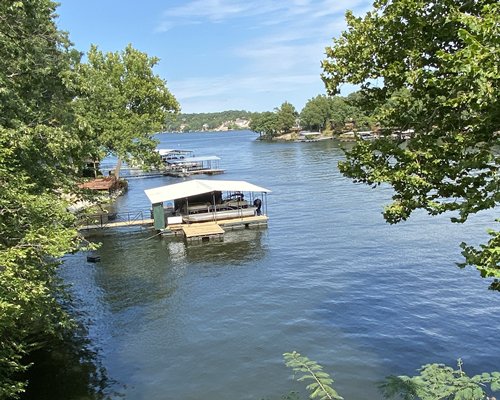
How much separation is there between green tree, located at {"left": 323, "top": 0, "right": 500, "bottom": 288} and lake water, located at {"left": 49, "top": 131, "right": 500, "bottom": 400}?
25.4 ft

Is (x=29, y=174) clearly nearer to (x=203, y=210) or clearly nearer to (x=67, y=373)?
(x=67, y=373)

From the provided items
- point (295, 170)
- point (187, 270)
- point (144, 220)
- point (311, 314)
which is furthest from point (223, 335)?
point (295, 170)

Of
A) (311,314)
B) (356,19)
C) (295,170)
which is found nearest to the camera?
(356,19)

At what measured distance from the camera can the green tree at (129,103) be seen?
44656mm

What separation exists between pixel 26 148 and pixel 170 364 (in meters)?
9.57

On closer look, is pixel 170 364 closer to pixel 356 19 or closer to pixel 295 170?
pixel 356 19

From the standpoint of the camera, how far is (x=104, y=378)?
16.8 meters

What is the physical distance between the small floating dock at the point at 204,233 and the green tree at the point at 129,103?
12.0 meters

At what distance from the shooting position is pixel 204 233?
3484cm

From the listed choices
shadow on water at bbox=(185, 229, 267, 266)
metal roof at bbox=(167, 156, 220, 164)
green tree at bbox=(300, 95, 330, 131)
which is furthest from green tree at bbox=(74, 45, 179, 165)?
green tree at bbox=(300, 95, 330, 131)

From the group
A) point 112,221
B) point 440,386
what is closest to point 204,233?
point 112,221

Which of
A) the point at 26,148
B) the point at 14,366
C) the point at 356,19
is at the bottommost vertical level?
the point at 14,366

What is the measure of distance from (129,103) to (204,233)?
1124 inches

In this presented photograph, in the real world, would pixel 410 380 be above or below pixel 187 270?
above
